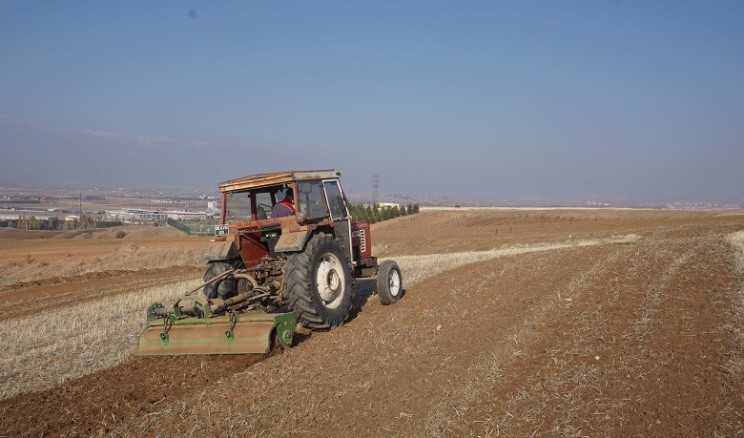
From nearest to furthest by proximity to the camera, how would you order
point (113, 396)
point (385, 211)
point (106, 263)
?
point (113, 396) < point (106, 263) < point (385, 211)

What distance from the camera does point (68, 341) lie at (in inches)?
376

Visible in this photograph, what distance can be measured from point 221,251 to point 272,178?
128 cm

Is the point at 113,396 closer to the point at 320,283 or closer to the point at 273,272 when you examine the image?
the point at 320,283

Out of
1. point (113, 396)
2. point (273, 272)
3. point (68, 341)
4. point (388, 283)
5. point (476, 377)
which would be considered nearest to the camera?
point (476, 377)

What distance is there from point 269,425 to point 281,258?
4.14 meters

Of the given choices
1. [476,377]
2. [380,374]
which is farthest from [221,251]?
[476,377]

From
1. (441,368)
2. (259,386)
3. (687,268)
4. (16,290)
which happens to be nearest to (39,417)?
(259,386)

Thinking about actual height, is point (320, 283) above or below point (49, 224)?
above

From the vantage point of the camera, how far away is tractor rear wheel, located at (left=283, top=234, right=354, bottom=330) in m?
8.38

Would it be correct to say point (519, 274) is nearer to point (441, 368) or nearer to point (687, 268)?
point (687, 268)

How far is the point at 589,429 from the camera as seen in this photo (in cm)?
496

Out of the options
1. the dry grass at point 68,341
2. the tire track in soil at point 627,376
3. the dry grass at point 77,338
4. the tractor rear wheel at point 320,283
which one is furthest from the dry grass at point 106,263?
the tire track in soil at point 627,376

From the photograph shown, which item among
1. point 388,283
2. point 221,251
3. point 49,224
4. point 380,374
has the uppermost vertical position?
point 221,251

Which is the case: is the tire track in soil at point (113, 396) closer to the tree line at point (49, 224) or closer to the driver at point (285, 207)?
the driver at point (285, 207)
